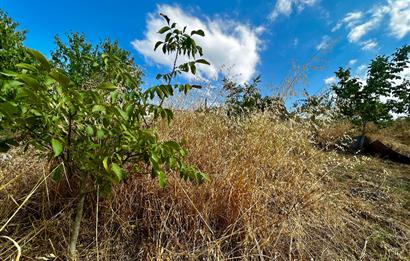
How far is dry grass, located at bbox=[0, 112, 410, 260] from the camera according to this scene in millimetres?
1222

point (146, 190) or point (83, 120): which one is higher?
point (83, 120)

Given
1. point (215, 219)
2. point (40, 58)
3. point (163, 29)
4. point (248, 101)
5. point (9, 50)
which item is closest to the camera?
point (40, 58)

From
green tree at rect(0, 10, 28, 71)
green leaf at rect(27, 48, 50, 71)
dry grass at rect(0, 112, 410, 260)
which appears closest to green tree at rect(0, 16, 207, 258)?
green leaf at rect(27, 48, 50, 71)

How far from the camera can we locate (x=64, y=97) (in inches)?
26.9

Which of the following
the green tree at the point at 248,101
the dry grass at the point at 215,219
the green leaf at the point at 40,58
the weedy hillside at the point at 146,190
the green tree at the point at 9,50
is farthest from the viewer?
the green tree at the point at 9,50

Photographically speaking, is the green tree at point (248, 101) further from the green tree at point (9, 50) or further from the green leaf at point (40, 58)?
the green tree at point (9, 50)

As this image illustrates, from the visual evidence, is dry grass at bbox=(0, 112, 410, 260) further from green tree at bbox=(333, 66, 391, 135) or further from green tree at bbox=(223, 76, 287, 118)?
green tree at bbox=(333, 66, 391, 135)

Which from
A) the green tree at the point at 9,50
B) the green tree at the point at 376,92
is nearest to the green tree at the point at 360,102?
the green tree at the point at 376,92

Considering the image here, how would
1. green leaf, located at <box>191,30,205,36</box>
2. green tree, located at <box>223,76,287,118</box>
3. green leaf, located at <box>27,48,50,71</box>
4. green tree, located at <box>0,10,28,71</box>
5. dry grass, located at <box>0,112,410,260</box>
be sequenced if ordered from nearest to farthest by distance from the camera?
green leaf, located at <box>27,48,50,71</box> < green leaf, located at <box>191,30,205,36</box> < dry grass, located at <box>0,112,410,260</box> < green tree, located at <box>223,76,287,118</box> < green tree, located at <box>0,10,28,71</box>

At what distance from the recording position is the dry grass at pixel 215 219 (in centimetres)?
122

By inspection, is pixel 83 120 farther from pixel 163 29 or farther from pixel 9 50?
pixel 9 50

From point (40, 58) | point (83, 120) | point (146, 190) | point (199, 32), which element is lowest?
point (146, 190)

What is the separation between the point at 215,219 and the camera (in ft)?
4.75

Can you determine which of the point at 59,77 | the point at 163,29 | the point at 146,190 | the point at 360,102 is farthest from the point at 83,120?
the point at 360,102
